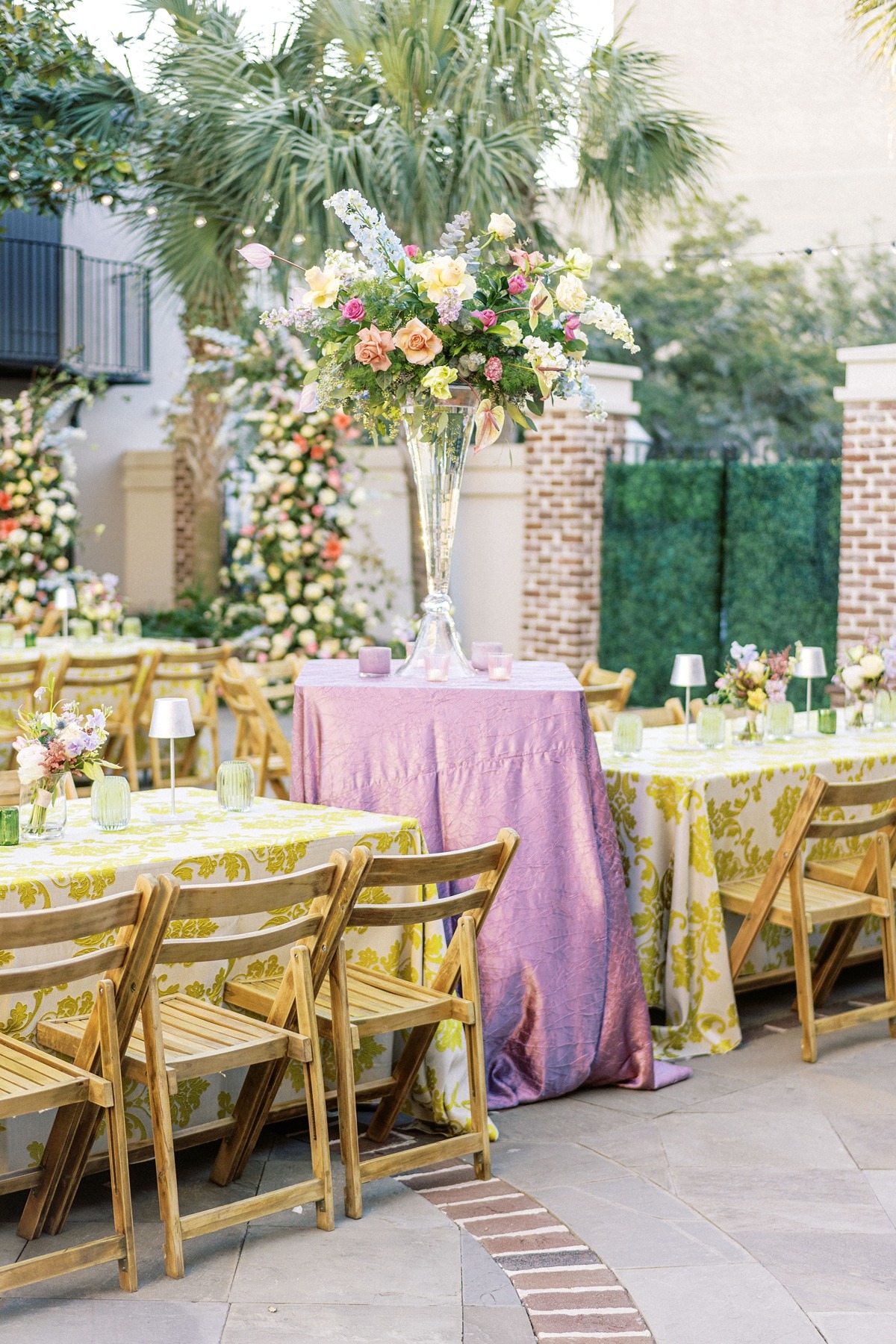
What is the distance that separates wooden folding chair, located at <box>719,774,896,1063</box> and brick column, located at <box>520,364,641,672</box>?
5.61m

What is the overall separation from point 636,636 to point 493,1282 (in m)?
7.82

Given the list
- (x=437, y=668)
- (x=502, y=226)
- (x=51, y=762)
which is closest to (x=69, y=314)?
(x=437, y=668)

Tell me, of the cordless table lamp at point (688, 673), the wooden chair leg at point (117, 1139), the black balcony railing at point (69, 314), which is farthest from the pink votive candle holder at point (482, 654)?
the black balcony railing at point (69, 314)

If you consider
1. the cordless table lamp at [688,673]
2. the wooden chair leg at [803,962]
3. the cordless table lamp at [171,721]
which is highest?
the cordless table lamp at [688,673]

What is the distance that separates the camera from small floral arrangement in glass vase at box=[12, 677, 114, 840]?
3775 mm

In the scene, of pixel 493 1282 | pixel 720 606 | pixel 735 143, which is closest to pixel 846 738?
pixel 493 1282

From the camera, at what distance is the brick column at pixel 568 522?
1067cm

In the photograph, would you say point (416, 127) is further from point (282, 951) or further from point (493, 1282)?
point (493, 1282)

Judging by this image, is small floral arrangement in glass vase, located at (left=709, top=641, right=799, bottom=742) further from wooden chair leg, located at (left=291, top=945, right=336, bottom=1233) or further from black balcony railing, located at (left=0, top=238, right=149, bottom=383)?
black balcony railing, located at (left=0, top=238, right=149, bottom=383)

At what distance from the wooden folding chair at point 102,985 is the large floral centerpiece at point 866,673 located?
381 centimetres

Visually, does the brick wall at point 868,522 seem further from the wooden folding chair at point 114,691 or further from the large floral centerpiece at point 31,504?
the large floral centerpiece at point 31,504

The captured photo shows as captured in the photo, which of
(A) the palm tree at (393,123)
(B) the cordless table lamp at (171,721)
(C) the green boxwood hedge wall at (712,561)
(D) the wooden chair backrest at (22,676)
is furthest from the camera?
(C) the green boxwood hedge wall at (712,561)

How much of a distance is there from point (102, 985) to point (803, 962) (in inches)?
97.2

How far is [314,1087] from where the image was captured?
3408 mm
